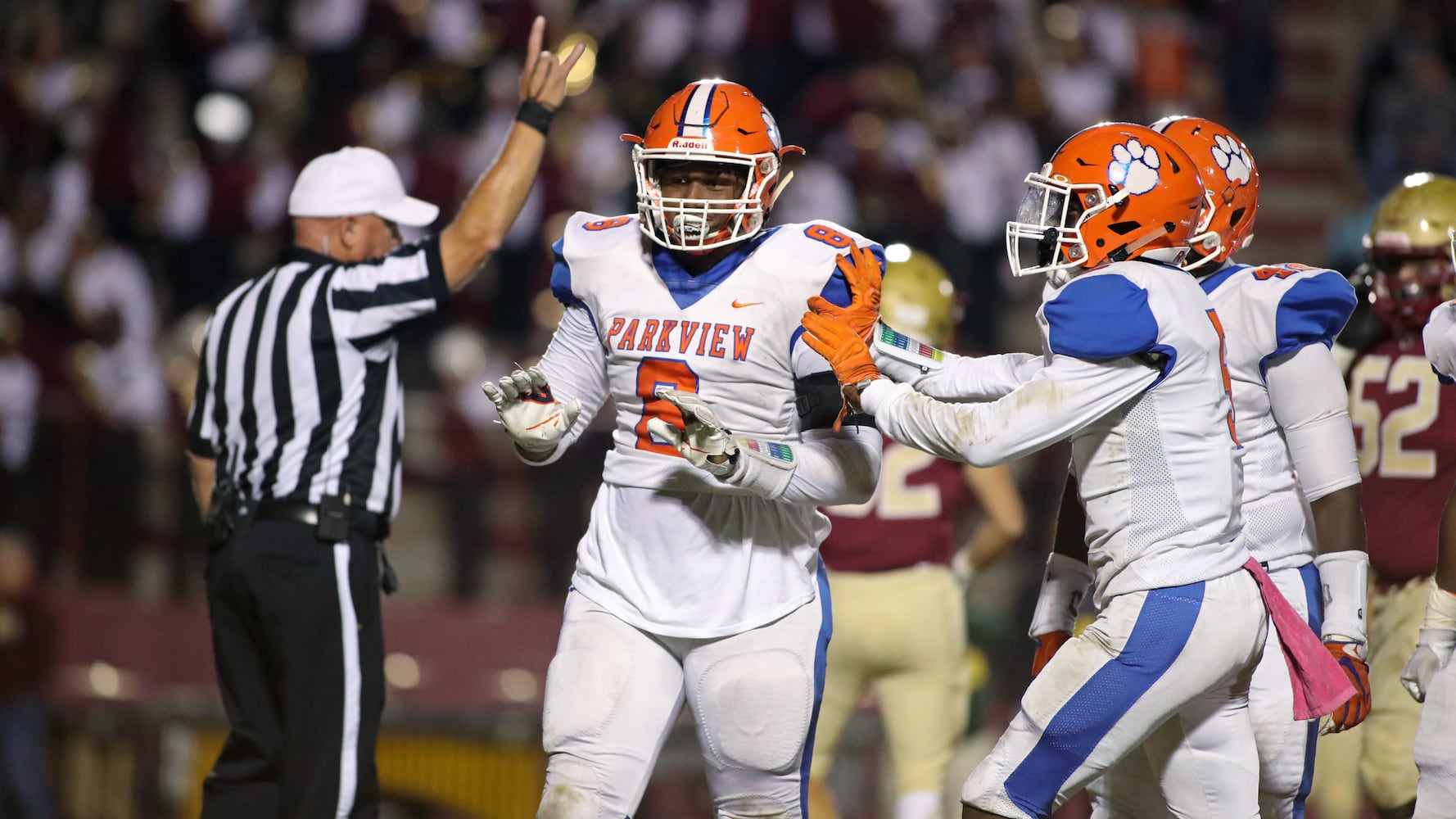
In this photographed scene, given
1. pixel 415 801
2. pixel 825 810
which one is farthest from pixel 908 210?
pixel 825 810

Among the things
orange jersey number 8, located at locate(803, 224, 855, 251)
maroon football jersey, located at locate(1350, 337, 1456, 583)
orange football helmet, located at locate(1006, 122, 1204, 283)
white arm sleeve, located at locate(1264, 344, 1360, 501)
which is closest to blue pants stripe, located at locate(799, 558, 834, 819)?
orange jersey number 8, located at locate(803, 224, 855, 251)

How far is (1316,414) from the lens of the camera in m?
3.65

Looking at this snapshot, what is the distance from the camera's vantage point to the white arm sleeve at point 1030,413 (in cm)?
310

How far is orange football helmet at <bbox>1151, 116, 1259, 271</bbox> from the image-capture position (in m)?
Result: 3.67

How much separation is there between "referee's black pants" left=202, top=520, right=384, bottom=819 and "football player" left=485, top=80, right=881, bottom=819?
3.12ft

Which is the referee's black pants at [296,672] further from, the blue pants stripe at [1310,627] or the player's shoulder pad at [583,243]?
the blue pants stripe at [1310,627]

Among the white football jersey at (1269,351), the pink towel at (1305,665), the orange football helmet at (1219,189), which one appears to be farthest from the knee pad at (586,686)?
the orange football helmet at (1219,189)

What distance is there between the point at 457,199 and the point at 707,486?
608 cm

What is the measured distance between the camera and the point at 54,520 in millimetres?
7344

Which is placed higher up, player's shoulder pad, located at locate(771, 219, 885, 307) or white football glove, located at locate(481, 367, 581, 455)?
player's shoulder pad, located at locate(771, 219, 885, 307)

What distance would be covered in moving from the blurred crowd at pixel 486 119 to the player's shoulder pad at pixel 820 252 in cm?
473

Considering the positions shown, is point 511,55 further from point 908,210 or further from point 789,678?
point 789,678

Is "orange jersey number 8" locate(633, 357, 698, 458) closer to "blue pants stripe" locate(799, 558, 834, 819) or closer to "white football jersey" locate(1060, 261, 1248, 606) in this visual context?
"blue pants stripe" locate(799, 558, 834, 819)

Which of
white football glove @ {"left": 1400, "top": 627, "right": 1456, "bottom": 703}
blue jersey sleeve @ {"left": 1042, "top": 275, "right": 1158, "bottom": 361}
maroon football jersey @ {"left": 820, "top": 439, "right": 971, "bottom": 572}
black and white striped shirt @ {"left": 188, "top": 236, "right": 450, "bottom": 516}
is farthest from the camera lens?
maroon football jersey @ {"left": 820, "top": 439, "right": 971, "bottom": 572}
